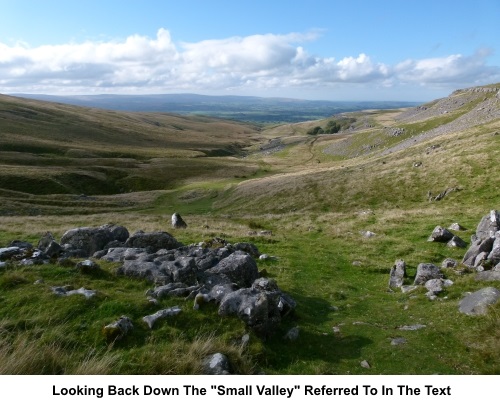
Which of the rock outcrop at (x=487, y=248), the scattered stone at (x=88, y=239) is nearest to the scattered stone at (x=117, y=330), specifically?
the scattered stone at (x=88, y=239)

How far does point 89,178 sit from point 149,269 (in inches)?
3185

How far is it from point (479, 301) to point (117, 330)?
13110 mm

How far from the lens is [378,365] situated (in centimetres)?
1130

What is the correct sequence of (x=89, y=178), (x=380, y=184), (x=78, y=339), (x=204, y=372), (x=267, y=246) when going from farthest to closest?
(x=89, y=178) < (x=380, y=184) < (x=267, y=246) < (x=78, y=339) < (x=204, y=372)

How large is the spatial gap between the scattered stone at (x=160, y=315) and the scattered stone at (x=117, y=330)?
2.06ft

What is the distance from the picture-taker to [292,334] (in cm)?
1293

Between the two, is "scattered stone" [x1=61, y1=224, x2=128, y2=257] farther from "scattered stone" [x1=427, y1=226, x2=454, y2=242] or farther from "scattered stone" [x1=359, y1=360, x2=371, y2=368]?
"scattered stone" [x1=427, y1=226, x2=454, y2=242]

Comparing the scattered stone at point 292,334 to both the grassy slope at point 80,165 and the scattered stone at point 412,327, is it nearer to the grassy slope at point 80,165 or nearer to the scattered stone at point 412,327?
→ the scattered stone at point 412,327

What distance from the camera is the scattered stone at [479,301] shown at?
47.8 feet

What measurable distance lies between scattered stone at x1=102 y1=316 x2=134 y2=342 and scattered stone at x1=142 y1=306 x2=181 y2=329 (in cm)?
63

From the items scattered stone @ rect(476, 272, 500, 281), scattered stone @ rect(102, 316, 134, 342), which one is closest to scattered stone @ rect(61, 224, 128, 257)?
scattered stone @ rect(102, 316, 134, 342)

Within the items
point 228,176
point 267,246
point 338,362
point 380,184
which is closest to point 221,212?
point 380,184

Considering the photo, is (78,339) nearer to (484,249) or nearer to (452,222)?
(484,249)

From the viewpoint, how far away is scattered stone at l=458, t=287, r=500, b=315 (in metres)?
14.6
